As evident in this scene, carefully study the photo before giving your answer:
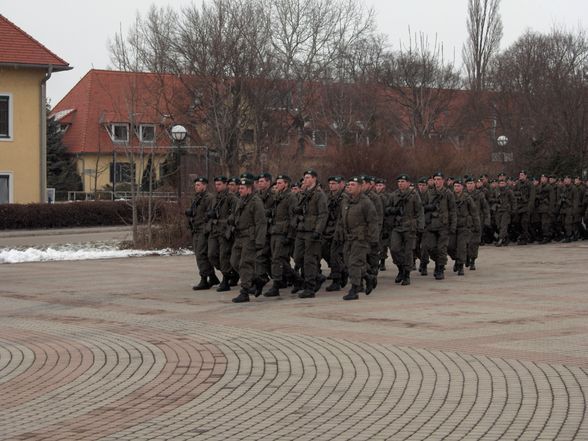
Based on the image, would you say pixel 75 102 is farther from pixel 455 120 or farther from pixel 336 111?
pixel 455 120

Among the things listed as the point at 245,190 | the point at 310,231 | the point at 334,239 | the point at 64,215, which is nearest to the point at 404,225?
the point at 334,239

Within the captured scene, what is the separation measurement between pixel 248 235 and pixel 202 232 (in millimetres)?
1745

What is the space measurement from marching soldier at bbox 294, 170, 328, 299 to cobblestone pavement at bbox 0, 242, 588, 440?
560mm

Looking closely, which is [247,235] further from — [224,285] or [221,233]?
[224,285]

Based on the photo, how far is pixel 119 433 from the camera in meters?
7.70

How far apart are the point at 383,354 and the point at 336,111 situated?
163ft

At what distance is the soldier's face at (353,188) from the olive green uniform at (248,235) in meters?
1.43

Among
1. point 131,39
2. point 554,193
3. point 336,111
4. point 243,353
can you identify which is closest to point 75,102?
point 336,111

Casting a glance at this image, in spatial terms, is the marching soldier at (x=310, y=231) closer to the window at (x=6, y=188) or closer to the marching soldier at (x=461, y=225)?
the marching soldier at (x=461, y=225)

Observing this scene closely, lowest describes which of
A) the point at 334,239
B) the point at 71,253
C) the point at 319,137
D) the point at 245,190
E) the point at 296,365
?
the point at 296,365

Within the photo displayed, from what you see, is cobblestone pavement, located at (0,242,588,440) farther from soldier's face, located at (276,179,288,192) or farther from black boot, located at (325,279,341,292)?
soldier's face, located at (276,179,288,192)

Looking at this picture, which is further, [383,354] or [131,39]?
[131,39]

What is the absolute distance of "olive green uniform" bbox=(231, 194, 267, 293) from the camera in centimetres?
1620

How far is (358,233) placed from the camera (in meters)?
16.5
